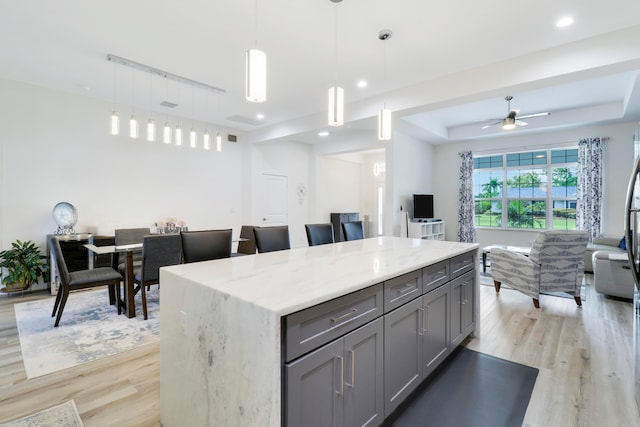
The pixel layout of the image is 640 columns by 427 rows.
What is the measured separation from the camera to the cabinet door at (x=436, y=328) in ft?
6.83

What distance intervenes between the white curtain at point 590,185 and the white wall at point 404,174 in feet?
10.0

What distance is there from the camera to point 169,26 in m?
2.97

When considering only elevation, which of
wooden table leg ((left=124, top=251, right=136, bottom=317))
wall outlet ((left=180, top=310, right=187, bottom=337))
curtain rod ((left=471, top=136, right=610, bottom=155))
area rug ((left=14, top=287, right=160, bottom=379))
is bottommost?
area rug ((left=14, top=287, right=160, bottom=379))

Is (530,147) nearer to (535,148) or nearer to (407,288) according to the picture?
(535,148)

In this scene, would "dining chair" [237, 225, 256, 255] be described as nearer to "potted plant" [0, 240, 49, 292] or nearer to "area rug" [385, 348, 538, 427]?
"potted plant" [0, 240, 49, 292]

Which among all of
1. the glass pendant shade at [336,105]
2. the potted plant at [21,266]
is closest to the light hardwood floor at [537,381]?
the potted plant at [21,266]

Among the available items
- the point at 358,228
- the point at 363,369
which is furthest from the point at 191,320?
the point at 358,228

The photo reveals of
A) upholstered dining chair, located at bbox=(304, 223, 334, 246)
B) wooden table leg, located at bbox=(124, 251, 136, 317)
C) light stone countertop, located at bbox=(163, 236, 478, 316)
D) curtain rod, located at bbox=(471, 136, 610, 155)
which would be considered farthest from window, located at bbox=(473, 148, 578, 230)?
wooden table leg, located at bbox=(124, 251, 136, 317)

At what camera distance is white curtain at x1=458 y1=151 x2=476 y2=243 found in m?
7.48

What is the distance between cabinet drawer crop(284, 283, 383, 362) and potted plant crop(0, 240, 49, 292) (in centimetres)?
487

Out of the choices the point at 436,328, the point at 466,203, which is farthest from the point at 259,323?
the point at 466,203

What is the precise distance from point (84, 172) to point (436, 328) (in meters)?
5.59

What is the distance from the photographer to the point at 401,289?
1.83 m

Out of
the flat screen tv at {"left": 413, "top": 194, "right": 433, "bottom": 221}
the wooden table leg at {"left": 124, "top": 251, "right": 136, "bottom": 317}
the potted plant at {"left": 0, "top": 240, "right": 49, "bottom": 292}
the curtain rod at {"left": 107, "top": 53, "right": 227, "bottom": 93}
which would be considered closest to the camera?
the wooden table leg at {"left": 124, "top": 251, "right": 136, "bottom": 317}
